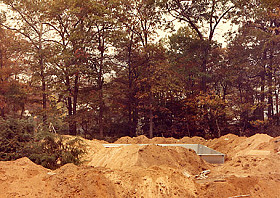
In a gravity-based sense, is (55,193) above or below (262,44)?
below

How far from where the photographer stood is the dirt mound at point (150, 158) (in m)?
7.03

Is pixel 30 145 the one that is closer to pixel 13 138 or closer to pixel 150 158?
pixel 13 138

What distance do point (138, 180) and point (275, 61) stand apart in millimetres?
13761

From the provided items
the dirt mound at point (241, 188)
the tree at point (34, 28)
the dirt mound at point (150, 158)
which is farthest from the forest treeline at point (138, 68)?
the dirt mound at point (241, 188)

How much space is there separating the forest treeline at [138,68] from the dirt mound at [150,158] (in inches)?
259

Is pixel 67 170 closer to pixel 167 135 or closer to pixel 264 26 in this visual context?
pixel 167 135

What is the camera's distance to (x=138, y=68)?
16.5m

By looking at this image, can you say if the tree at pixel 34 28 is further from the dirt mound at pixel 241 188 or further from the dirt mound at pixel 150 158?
the dirt mound at pixel 241 188

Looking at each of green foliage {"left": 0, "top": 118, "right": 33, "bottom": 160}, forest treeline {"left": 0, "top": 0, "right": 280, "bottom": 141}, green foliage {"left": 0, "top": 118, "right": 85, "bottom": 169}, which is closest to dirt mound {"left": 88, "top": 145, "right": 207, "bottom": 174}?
green foliage {"left": 0, "top": 118, "right": 85, "bottom": 169}

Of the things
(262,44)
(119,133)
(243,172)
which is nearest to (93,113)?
(119,133)

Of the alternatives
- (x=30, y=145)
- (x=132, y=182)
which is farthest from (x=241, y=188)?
(x=30, y=145)

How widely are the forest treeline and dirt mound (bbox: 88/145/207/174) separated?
657cm

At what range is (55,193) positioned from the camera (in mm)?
4602

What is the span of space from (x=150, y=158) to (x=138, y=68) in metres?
10.0
